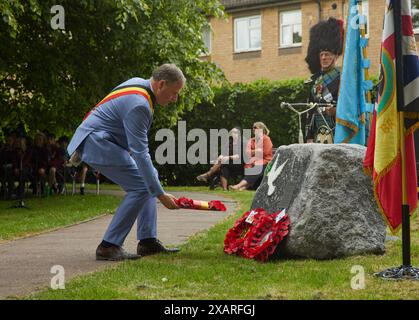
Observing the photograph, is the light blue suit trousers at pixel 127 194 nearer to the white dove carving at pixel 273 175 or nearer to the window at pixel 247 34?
the white dove carving at pixel 273 175

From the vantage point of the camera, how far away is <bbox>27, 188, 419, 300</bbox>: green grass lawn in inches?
204

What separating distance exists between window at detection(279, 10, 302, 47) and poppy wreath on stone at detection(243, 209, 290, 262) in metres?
26.3

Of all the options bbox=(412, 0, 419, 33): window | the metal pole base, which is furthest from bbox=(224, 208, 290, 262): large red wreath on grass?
bbox=(412, 0, 419, 33): window

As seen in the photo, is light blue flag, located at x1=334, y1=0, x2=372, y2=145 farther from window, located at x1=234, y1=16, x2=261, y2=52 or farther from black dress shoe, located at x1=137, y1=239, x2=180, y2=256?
window, located at x1=234, y1=16, x2=261, y2=52

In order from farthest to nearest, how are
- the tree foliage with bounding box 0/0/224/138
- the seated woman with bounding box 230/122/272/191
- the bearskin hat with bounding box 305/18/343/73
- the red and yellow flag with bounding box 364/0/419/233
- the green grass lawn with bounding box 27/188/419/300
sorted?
the seated woman with bounding box 230/122/272/191 < the tree foliage with bounding box 0/0/224/138 < the bearskin hat with bounding box 305/18/343/73 < the red and yellow flag with bounding box 364/0/419/233 < the green grass lawn with bounding box 27/188/419/300

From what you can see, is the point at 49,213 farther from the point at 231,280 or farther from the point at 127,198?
the point at 231,280

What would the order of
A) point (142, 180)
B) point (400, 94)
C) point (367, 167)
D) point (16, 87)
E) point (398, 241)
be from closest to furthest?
point (400, 94) < point (367, 167) < point (142, 180) < point (398, 241) < point (16, 87)

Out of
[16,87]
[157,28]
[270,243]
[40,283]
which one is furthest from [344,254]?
[16,87]

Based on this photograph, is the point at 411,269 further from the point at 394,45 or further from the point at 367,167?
the point at 394,45

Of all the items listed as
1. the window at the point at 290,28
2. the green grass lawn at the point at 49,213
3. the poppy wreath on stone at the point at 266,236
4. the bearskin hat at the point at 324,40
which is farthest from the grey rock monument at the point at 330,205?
the window at the point at 290,28

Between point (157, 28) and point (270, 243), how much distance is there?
9.05 meters

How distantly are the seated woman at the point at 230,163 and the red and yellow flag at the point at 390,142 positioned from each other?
41.0ft
